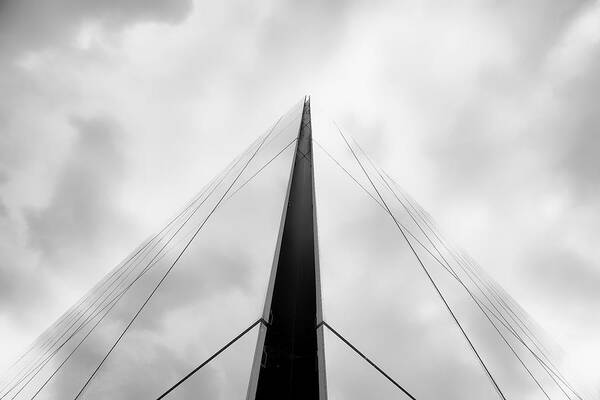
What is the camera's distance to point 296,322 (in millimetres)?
3389

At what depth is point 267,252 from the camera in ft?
12.1

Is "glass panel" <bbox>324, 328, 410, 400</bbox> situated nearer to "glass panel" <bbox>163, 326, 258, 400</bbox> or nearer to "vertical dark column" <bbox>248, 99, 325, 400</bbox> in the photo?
"vertical dark column" <bbox>248, 99, 325, 400</bbox>

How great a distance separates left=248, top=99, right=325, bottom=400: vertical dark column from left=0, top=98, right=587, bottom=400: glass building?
0.01m

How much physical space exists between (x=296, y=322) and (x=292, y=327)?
0.22 ft

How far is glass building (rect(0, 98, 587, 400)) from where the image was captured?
2.74 metres

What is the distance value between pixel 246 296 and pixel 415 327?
6.15 ft

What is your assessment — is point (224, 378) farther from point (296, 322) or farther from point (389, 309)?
point (389, 309)

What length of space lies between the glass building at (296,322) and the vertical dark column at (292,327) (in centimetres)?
1

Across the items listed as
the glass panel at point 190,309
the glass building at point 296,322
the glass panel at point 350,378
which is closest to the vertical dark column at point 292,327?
the glass building at point 296,322

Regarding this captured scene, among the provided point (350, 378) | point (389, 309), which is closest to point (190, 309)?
point (350, 378)

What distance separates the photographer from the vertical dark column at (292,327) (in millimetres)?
3041

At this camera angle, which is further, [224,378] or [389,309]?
[389,309]

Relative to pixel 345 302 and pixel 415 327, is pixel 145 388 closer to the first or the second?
pixel 345 302

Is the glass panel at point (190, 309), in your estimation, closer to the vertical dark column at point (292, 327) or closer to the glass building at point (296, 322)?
the glass building at point (296, 322)
